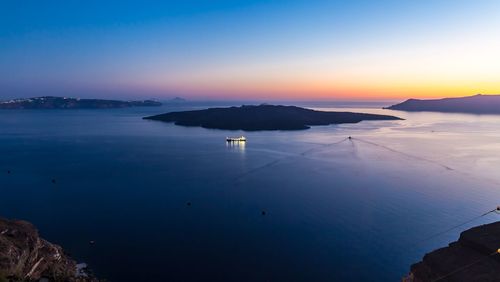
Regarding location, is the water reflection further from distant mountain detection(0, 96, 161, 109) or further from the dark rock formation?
distant mountain detection(0, 96, 161, 109)

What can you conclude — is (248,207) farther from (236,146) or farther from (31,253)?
(236,146)

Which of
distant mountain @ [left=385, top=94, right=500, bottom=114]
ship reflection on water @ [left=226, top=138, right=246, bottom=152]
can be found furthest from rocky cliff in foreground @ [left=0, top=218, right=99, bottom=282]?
distant mountain @ [left=385, top=94, right=500, bottom=114]

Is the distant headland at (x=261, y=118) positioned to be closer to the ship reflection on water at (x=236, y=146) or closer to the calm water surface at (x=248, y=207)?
the ship reflection on water at (x=236, y=146)

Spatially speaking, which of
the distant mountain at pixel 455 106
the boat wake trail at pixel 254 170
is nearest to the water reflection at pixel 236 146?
the boat wake trail at pixel 254 170

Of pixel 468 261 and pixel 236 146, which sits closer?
pixel 468 261

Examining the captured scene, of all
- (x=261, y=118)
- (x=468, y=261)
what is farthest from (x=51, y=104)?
(x=468, y=261)

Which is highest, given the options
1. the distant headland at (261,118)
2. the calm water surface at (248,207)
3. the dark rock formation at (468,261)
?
the distant headland at (261,118)
